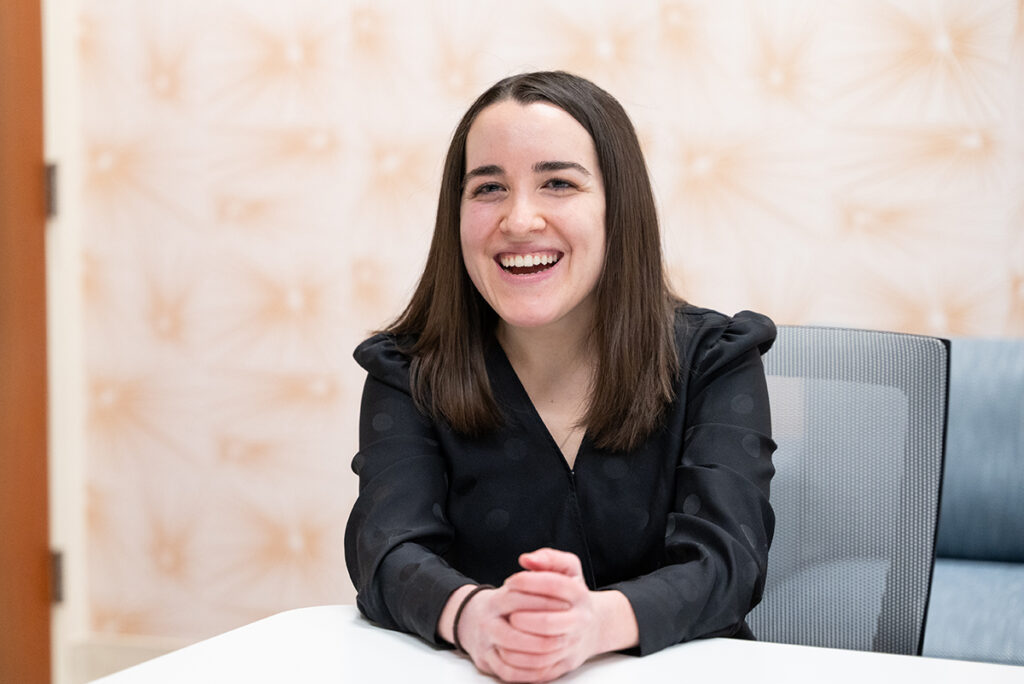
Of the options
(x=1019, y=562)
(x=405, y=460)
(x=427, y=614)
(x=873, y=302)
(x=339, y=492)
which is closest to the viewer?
(x=427, y=614)

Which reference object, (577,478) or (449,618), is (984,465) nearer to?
(577,478)

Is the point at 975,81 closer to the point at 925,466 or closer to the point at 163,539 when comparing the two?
the point at 925,466

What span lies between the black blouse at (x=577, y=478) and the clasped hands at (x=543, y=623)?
0.69ft

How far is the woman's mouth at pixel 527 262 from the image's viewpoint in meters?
1.34

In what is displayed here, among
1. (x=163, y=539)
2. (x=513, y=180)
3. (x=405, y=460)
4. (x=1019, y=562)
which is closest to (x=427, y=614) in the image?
(x=405, y=460)

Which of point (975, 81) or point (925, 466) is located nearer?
point (925, 466)

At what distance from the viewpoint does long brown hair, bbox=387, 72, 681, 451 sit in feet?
4.36

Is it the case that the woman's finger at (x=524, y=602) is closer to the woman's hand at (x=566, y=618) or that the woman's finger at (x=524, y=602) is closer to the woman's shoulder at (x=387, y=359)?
the woman's hand at (x=566, y=618)

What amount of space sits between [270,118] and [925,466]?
6.45 feet

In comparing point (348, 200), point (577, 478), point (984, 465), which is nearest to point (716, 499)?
point (577, 478)

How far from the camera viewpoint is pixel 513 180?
4.36ft

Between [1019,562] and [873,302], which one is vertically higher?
[873,302]

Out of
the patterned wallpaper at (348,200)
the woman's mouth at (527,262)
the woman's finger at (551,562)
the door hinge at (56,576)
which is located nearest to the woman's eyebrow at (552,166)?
the woman's mouth at (527,262)

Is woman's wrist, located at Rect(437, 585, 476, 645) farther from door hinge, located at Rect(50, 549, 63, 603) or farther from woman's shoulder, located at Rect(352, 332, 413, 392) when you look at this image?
door hinge, located at Rect(50, 549, 63, 603)
